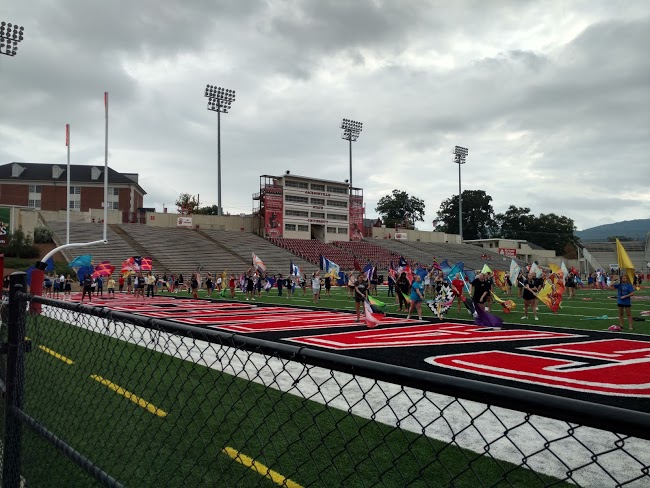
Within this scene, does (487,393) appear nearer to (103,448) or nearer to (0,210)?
(103,448)

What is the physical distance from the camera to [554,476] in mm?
4391

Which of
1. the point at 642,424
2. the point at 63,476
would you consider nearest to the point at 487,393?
the point at 642,424

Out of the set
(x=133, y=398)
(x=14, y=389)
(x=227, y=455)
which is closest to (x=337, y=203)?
(x=133, y=398)

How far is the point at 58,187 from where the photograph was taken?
75500 millimetres

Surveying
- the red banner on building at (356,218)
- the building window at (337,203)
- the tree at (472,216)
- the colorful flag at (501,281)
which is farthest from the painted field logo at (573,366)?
the tree at (472,216)

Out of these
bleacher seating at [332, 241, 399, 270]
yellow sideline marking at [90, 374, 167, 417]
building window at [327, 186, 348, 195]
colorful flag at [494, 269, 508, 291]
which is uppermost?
building window at [327, 186, 348, 195]

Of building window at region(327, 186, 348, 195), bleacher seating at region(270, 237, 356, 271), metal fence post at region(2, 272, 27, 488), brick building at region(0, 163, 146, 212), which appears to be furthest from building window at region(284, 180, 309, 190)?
metal fence post at region(2, 272, 27, 488)

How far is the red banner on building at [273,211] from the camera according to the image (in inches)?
2288

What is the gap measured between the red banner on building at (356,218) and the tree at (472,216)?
49.4 meters

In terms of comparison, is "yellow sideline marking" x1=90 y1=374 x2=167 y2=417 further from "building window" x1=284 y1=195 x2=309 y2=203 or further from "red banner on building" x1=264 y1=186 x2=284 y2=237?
"building window" x1=284 y1=195 x2=309 y2=203

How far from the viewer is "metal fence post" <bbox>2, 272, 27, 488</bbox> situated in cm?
317

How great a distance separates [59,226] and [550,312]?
42.1m

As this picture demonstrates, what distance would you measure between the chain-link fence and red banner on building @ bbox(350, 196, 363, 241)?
58.5 metres

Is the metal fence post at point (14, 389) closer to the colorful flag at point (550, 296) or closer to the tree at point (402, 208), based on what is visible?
the colorful flag at point (550, 296)
